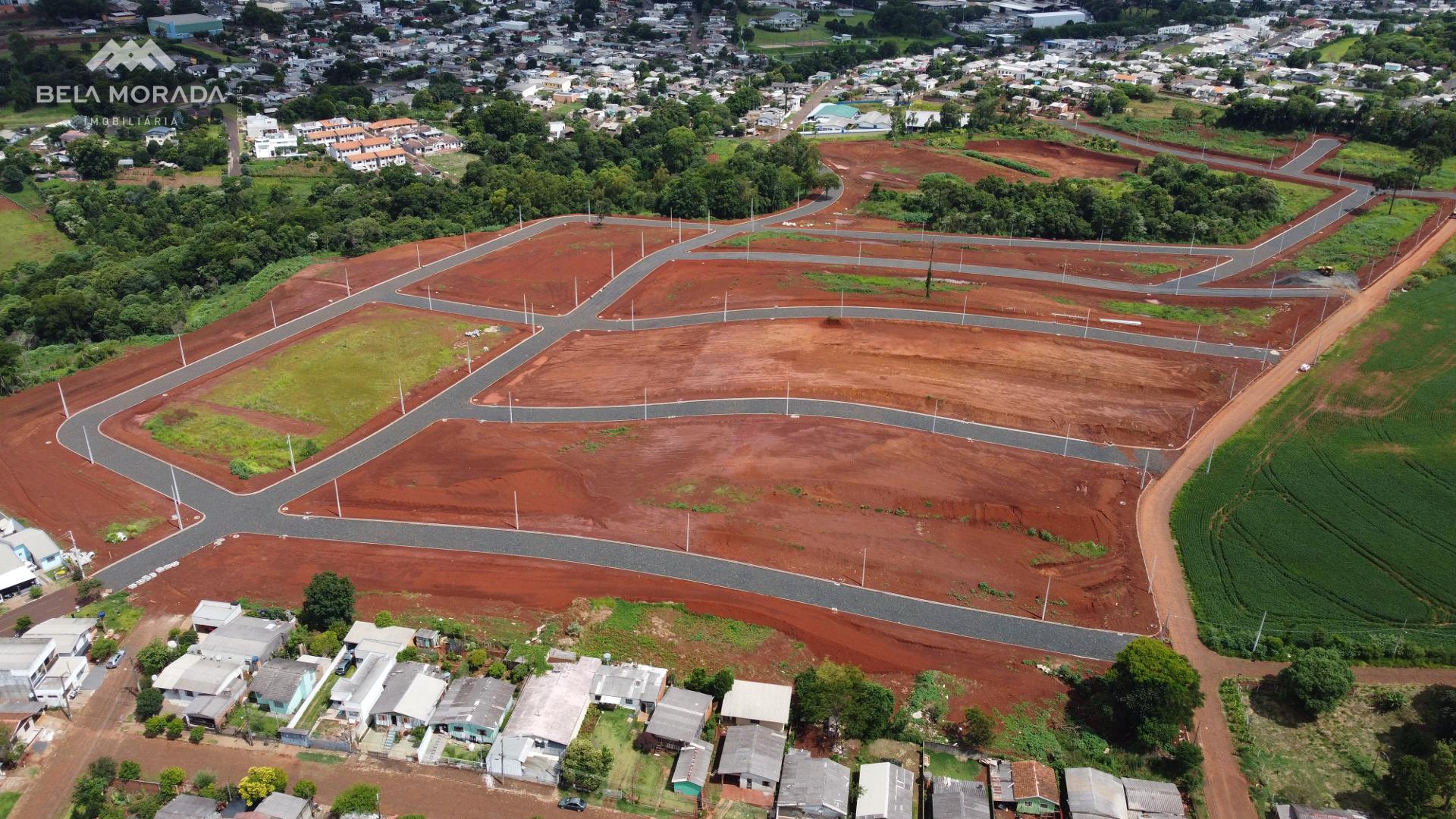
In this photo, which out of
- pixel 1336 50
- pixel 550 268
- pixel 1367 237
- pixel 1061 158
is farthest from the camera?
pixel 1336 50

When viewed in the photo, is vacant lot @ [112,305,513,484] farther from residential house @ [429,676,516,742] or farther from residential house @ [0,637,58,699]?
residential house @ [429,676,516,742]

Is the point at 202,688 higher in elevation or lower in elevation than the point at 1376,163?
lower

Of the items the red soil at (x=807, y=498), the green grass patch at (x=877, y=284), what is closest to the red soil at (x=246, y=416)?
the red soil at (x=807, y=498)

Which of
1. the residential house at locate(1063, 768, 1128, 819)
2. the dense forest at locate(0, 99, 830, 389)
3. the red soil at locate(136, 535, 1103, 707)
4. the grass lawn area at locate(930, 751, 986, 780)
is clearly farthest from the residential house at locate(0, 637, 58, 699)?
the residential house at locate(1063, 768, 1128, 819)

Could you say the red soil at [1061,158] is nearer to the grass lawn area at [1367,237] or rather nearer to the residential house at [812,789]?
the grass lawn area at [1367,237]

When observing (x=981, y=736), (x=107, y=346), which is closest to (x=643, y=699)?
(x=981, y=736)

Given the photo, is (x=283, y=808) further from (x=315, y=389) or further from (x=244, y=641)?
(x=315, y=389)

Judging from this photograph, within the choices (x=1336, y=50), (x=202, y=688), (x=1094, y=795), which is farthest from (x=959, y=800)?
(x=1336, y=50)
